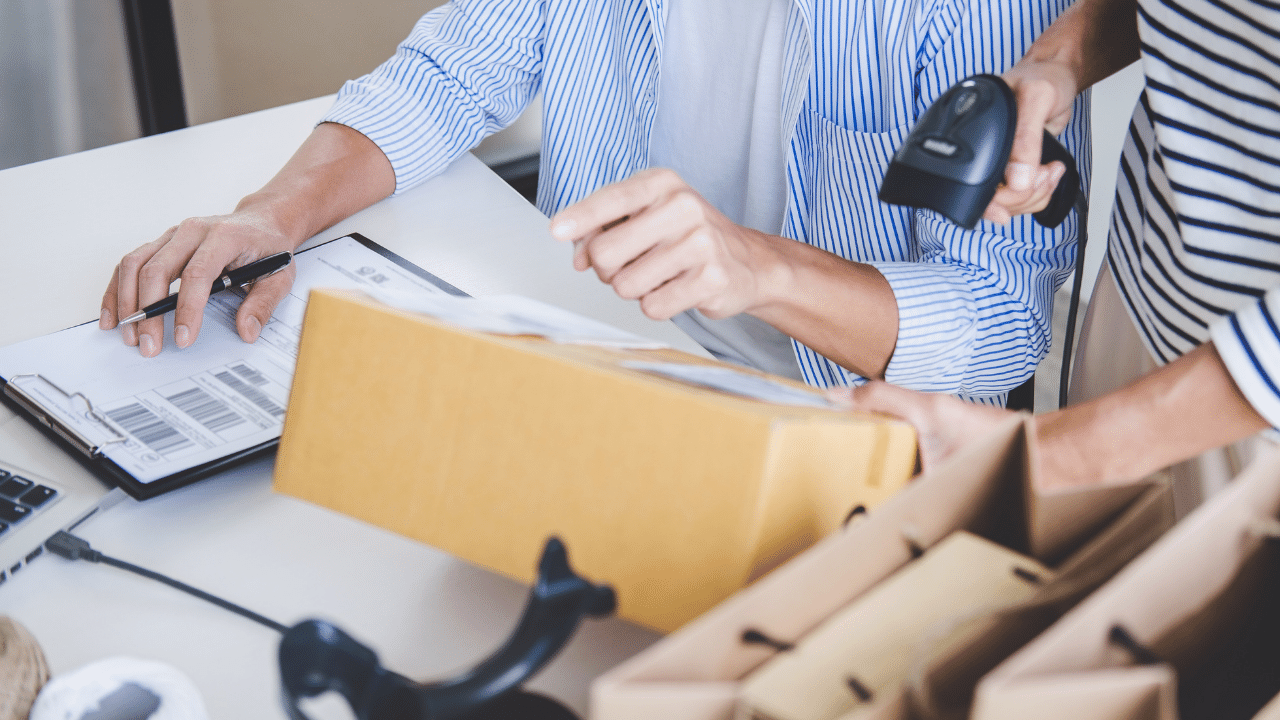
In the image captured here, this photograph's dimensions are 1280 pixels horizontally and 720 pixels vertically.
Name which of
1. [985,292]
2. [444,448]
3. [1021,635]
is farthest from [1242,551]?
[985,292]

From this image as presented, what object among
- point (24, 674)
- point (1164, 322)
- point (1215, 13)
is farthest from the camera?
point (1164, 322)

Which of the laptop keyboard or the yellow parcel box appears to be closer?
the yellow parcel box

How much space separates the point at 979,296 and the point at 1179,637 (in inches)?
22.0

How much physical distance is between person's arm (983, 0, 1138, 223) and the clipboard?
1.70 ft

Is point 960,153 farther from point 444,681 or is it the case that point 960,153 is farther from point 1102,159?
point 1102,159

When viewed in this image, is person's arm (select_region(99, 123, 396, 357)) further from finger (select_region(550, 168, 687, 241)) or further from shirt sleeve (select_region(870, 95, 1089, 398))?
shirt sleeve (select_region(870, 95, 1089, 398))

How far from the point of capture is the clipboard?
0.70 metres

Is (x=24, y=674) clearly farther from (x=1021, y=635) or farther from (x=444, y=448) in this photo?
(x=1021, y=635)

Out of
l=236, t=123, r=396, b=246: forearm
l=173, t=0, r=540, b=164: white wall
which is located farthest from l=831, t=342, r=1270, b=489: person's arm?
l=173, t=0, r=540, b=164: white wall

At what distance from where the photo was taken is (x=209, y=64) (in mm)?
2605

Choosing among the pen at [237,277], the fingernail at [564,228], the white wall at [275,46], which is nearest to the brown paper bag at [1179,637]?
the fingernail at [564,228]

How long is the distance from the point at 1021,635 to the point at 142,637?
1.67 feet

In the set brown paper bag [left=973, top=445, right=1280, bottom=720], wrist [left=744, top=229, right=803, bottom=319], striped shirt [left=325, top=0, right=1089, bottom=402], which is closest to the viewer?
brown paper bag [left=973, top=445, right=1280, bottom=720]

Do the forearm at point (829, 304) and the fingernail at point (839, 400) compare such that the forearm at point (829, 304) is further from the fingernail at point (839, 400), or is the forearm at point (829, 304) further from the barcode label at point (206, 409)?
the barcode label at point (206, 409)
